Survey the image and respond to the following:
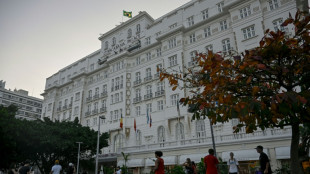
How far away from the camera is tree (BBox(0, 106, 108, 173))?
71.5 feet

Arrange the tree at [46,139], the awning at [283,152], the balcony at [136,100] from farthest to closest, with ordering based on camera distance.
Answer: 1. the balcony at [136,100]
2. the tree at [46,139]
3. the awning at [283,152]

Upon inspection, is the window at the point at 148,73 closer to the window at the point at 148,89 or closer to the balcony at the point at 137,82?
the balcony at the point at 137,82

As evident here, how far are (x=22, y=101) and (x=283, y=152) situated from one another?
78324 millimetres

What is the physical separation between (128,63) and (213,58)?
32.4 meters

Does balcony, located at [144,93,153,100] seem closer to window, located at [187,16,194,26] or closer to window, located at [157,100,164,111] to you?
window, located at [157,100,164,111]

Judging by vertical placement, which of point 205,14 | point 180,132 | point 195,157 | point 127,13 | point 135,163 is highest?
point 127,13

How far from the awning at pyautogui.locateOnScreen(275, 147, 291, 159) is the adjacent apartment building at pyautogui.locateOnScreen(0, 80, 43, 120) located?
69.5 m

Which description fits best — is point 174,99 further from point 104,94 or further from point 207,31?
point 104,94

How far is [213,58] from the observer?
5.40 metres

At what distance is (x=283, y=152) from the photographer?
61.1 feet

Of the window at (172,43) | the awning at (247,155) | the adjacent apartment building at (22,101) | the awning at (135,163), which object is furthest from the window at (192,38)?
the adjacent apartment building at (22,101)

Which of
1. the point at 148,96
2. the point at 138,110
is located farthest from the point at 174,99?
the point at 138,110

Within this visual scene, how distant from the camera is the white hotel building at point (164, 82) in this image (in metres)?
23.5

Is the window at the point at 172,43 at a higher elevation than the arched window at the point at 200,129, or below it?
higher
